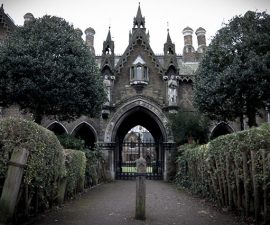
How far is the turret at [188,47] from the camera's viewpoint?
1495 inches

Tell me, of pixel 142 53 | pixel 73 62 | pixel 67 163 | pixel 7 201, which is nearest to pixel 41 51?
pixel 73 62

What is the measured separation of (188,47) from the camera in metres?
39.6

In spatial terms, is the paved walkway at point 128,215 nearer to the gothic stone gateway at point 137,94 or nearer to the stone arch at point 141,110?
the gothic stone gateway at point 137,94

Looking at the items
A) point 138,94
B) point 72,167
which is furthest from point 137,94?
point 72,167

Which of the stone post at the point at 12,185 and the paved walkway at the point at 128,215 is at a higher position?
the stone post at the point at 12,185

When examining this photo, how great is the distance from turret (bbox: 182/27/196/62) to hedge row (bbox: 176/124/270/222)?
28444 mm

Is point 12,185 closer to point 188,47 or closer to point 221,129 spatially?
point 221,129

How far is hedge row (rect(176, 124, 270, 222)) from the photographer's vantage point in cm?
641

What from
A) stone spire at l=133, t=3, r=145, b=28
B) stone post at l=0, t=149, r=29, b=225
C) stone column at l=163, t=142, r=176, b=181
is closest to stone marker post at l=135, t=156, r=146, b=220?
stone post at l=0, t=149, r=29, b=225

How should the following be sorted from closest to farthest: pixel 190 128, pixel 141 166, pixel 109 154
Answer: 1. pixel 141 166
2. pixel 190 128
3. pixel 109 154

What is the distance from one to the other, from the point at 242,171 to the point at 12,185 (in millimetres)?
5403

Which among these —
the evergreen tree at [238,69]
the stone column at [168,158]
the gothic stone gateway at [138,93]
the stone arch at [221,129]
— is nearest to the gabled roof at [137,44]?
the gothic stone gateway at [138,93]

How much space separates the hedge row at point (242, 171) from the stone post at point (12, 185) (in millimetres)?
4908

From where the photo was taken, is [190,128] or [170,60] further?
[170,60]
